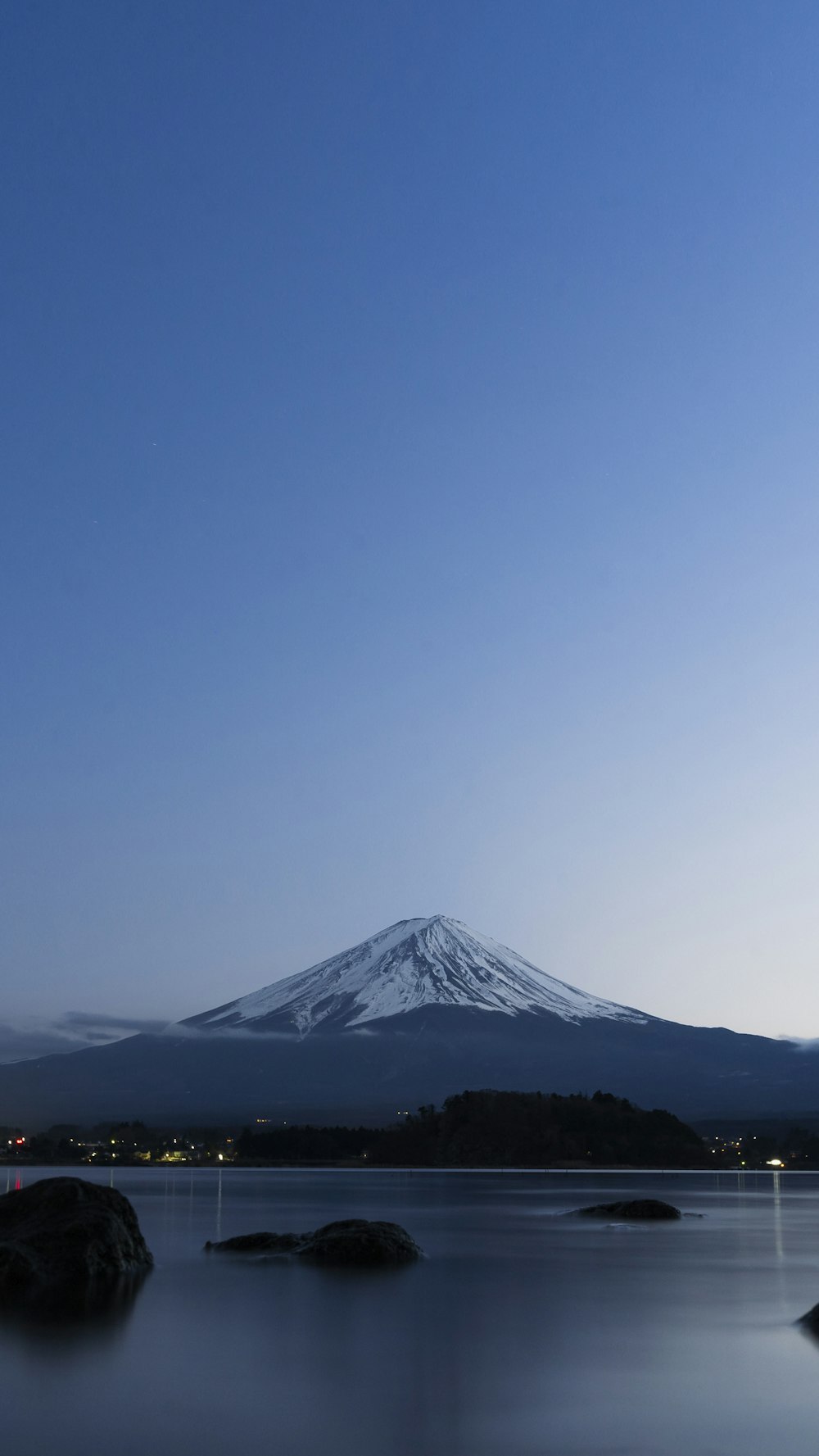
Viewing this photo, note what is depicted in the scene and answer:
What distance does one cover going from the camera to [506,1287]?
2395 cm

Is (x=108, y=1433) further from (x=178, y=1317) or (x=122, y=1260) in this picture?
(x=122, y=1260)

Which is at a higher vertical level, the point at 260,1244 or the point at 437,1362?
the point at 437,1362

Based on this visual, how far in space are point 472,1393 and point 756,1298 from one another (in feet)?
36.5

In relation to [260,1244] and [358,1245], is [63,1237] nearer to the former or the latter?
[358,1245]

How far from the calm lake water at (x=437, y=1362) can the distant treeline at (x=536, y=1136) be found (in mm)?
131415

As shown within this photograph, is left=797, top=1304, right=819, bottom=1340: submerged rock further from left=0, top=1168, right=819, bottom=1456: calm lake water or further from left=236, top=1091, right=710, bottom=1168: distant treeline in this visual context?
left=236, top=1091, right=710, bottom=1168: distant treeline

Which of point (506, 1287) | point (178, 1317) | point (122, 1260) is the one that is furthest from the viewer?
point (506, 1287)

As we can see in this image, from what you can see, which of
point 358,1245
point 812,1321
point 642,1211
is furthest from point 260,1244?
point 642,1211

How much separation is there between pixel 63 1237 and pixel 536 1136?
478 ft

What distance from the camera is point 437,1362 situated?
1554cm

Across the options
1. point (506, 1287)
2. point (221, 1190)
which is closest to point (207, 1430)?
point (506, 1287)

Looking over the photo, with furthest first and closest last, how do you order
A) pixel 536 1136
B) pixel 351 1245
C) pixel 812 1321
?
1. pixel 536 1136
2. pixel 351 1245
3. pixel 812 1321

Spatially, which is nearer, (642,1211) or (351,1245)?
(351,1245)

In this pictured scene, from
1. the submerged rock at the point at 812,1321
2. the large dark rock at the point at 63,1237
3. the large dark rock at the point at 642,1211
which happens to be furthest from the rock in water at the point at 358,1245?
the large dark rock at the point at 642,1211
